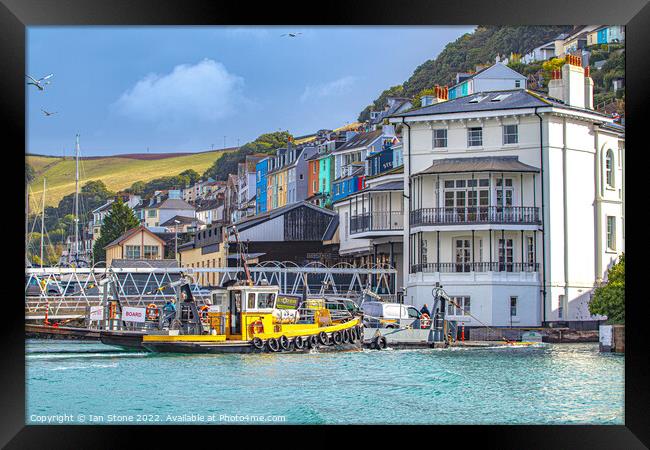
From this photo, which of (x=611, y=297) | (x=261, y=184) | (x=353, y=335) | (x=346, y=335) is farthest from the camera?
(x=261, y=184)

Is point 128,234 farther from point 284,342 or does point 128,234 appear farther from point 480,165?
point 480,165

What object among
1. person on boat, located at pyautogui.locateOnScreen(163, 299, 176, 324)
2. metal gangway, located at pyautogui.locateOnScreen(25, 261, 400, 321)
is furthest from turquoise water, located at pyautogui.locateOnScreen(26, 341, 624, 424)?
metal gangway, located at pyautogui.locateOnScreen(25, 261, 400, 321)

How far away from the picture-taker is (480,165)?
29953 mm

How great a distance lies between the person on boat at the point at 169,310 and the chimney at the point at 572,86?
1140 cm

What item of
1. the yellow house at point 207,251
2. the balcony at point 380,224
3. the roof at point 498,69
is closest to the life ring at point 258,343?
the balcony at point 380,224

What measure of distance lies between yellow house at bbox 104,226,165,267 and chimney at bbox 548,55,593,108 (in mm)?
12446

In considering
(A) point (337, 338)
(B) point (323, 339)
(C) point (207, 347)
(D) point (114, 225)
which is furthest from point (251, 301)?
(D) point (114, 225)

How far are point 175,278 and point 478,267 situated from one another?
11.5 m

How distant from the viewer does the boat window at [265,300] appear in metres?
26.8

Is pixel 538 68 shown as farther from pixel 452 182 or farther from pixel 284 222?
pixel 284 222

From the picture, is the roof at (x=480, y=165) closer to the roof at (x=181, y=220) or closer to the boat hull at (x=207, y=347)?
the boat hull at (x=207, y=347)

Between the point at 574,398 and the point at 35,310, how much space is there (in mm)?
22683
